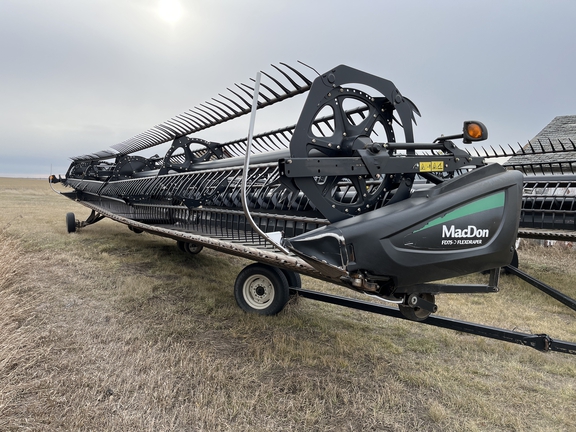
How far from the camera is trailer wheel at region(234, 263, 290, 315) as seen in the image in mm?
3938

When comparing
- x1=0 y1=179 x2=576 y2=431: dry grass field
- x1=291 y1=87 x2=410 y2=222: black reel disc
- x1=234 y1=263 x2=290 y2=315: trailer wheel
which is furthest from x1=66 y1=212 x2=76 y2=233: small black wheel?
x1=291 y1=87 x2=410 y2=222: black reel disc

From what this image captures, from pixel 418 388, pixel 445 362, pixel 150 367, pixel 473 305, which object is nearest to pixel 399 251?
pixel 418 388

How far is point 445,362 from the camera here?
327 centimetres

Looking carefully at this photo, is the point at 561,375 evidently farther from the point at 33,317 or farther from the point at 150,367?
the point at 33,317

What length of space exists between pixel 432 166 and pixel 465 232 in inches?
22.0

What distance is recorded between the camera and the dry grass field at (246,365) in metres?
2.34

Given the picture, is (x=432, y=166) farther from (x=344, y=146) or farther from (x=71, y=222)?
(x=71, y=222)

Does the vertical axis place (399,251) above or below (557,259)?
above

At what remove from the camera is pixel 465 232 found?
90.6 inches

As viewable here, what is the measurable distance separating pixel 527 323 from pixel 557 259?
18.6 feet

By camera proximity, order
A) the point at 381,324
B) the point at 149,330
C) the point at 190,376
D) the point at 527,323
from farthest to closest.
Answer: the point at 527,323, the point at 381,324, the point at 149,330, the point at 190,376

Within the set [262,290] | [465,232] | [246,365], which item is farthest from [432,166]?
[262,290]

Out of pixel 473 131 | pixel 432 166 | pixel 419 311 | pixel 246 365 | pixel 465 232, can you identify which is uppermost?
pixel 473 131

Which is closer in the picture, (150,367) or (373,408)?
(373,408)
